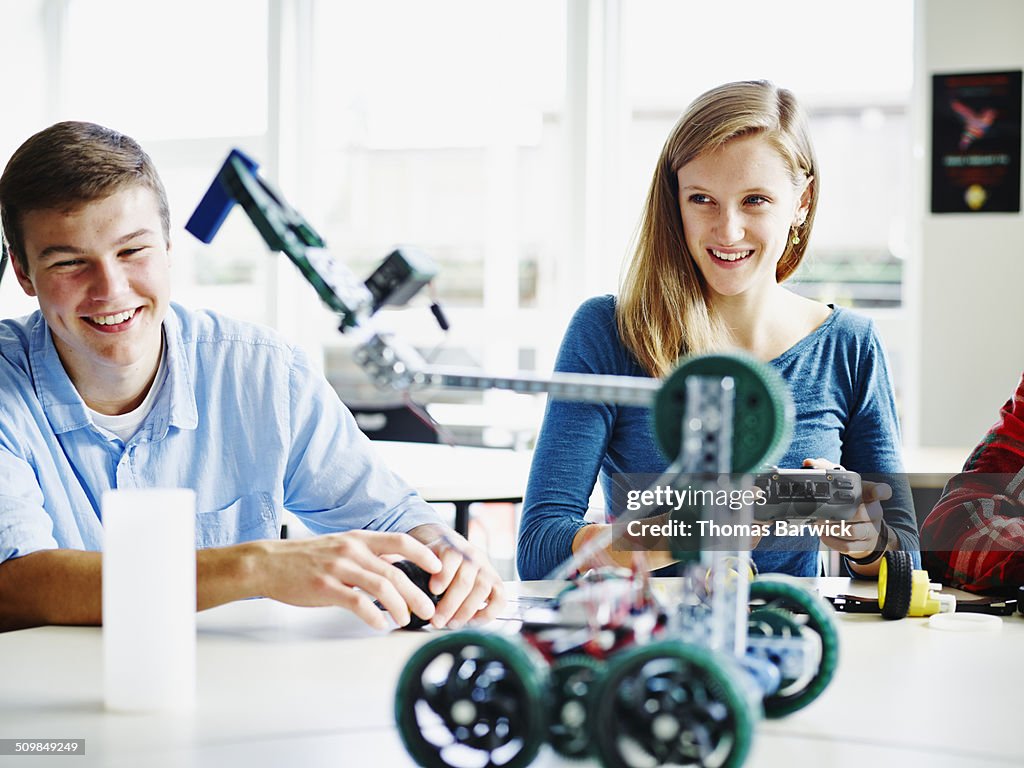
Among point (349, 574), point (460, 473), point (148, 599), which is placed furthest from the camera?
point (460, 473)

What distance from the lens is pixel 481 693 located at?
73 cm

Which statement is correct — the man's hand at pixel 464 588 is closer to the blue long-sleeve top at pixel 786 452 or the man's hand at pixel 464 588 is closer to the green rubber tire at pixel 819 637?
the blue long-sleeve top at pixel 786 452

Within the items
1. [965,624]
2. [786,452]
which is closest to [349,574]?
[965,624]

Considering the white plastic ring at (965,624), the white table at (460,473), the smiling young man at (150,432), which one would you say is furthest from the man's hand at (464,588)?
the white table at (460,473)

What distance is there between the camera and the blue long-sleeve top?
5.20 feet

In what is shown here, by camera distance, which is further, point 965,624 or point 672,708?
point 965,624

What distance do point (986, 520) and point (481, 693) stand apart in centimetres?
101

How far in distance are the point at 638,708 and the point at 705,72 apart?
11.5ft

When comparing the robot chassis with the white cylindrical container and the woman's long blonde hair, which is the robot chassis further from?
the woman's long blonde hair

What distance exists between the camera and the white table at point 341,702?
32.6 inches

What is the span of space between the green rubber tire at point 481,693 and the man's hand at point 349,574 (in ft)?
1.31

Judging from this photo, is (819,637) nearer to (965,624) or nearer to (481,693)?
(481,693)

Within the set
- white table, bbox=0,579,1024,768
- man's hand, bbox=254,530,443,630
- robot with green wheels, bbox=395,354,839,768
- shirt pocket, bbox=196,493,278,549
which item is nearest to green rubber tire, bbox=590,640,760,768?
robot with green wheels, bbox=395,354,839,768

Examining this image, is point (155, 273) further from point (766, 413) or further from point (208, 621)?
point (766, 413)
